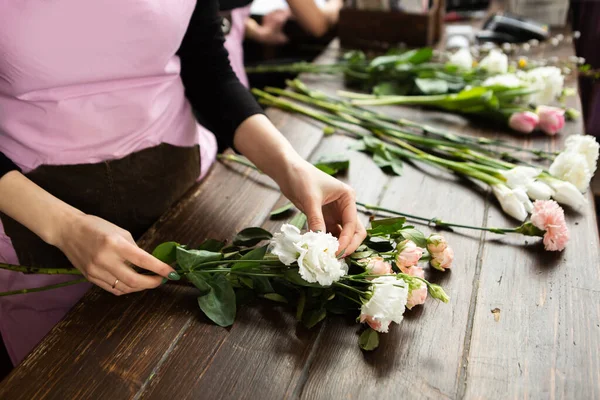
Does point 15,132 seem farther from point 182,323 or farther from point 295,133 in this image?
point 295,133

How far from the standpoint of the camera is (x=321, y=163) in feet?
3.84

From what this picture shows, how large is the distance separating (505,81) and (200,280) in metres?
0.92

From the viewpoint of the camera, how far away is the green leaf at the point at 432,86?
144 cm

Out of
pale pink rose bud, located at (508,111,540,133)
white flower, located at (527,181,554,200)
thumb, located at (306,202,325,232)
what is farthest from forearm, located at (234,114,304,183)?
pale pink rose bud, located at (508,111,540,133)

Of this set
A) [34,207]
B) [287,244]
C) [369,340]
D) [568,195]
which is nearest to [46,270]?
[34,207]

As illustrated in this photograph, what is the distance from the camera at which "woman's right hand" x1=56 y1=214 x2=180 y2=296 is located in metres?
0.82

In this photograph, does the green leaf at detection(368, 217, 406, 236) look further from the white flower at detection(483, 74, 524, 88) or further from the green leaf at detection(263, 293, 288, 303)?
the white flower at detection(483, 74, 524, 88)

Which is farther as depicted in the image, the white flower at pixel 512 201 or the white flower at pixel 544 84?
the white flower at pixel 544 84

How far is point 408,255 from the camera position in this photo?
2.70 ft

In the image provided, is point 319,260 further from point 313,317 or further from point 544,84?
point 544,84

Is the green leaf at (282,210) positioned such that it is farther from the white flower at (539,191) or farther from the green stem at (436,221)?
the white flower at (539,191)

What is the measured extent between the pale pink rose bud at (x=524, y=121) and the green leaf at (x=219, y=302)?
0.83 m

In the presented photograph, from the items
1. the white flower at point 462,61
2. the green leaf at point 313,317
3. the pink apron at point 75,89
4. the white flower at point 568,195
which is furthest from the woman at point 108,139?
the white flower at point 462,61

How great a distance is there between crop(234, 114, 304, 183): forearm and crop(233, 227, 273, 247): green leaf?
0.12 meters
